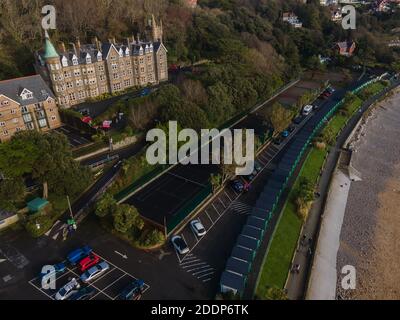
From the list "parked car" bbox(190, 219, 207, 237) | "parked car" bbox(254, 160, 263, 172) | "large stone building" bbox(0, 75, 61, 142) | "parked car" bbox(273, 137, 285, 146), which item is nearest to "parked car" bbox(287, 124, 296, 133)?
"parked car" bbox(273, 137, 285, 146)

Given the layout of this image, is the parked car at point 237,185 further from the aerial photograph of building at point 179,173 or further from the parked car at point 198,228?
the parked car at point 198,228

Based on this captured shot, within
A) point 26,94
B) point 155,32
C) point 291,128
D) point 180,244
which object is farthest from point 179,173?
point 155,32

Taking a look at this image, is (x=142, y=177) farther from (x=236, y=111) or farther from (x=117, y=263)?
(x=236, y=111)

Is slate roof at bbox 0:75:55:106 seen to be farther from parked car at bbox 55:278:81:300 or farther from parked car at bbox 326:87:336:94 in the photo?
parked car at bbox 326:87:336:94

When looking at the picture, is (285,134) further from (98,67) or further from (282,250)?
(98,67)

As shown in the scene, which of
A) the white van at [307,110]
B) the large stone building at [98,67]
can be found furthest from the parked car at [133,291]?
the white van at [307,110]

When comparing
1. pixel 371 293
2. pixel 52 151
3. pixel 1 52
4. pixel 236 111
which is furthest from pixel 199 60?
pixel 371 293
